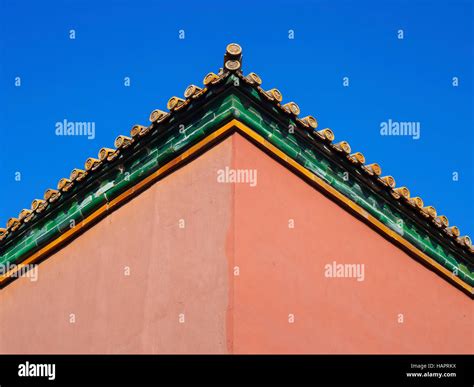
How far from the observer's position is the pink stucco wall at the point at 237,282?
859 centimetres

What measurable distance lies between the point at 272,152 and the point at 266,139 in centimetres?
14

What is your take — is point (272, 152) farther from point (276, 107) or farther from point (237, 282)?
point (237, 282)

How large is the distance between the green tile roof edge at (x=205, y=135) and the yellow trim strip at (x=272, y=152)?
43mm

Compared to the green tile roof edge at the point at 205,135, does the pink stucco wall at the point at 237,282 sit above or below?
below

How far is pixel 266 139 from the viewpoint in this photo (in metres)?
9.20

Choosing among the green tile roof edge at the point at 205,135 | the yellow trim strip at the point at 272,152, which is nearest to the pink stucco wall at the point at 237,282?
the yellow trim strip at the point at 272,152

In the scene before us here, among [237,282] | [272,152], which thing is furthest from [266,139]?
[237,282]

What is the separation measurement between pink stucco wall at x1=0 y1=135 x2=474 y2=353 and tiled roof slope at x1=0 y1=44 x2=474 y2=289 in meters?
0.22

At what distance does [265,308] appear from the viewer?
8570mm

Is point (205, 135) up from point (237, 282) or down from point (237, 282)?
up

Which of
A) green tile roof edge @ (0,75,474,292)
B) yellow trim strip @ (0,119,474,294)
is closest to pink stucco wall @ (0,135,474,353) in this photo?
yellow trim strip @ (0,119,474,294)

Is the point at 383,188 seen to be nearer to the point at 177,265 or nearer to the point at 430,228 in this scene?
the point at 430,228

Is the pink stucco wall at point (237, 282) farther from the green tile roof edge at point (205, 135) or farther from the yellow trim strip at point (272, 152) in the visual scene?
→ the green tile roof edge at point (205, 135)

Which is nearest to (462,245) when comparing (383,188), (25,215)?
(383,188)
